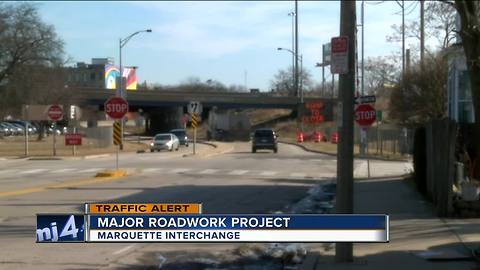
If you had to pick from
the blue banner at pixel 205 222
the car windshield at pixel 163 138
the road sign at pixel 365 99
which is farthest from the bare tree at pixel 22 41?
the blue banner at pixel 205 222

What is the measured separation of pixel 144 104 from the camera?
114 meters

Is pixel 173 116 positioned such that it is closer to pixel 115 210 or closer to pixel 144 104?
pixel 144 104

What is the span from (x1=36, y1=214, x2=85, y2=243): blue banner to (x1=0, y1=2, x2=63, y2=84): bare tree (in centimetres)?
5969

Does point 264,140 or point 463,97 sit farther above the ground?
point 463,97

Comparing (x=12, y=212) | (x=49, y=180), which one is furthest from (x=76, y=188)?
(x=12, y=212)

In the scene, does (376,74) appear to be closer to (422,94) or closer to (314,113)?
(314,113)

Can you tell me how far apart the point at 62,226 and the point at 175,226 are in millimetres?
1215

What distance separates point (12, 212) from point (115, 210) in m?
8.45

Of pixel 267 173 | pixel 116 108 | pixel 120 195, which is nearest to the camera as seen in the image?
pixel 120 195

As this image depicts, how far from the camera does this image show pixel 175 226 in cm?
690

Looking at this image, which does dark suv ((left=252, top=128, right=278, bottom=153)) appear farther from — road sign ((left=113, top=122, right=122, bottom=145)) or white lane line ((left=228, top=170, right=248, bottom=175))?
road sign ((left=113, top=122, right=122, bottom=145))

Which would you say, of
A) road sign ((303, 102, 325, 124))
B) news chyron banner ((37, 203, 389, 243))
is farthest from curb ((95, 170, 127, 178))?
road sign ((303, 102, 325, 124))

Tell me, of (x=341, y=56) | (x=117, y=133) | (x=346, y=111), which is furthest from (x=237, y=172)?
(x=341, y=56)

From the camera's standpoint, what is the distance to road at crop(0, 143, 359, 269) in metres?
9.82
